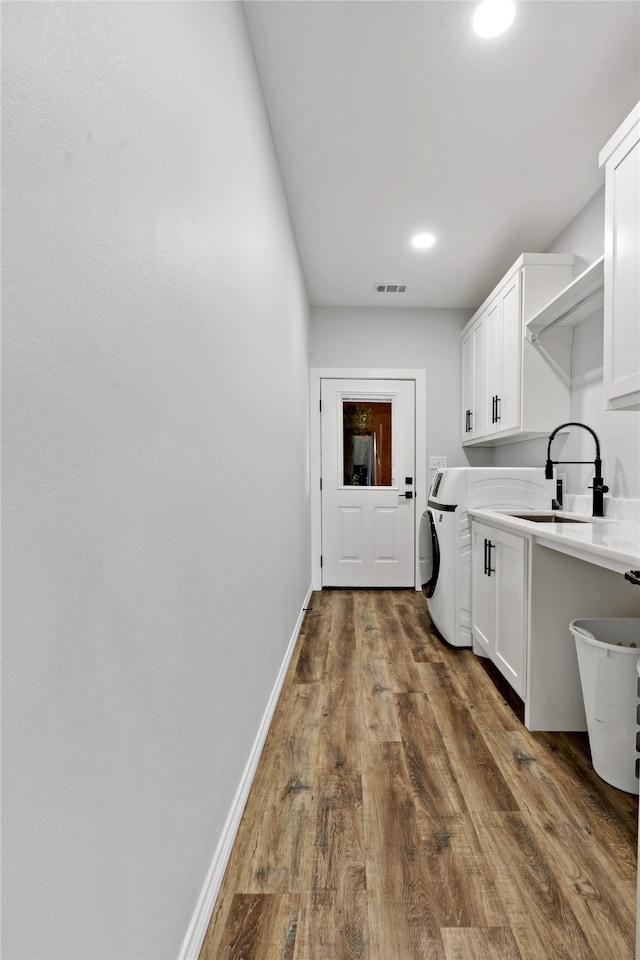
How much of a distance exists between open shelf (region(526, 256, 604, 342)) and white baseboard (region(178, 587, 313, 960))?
237 cm

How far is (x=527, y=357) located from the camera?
294cm

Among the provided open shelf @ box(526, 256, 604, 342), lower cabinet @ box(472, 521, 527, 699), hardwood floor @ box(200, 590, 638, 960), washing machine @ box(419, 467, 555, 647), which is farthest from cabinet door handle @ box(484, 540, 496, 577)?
open shelf @ box(526, 256, 604, 342)

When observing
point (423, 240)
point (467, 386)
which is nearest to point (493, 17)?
point (423, 240)

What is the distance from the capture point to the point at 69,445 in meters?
0.57

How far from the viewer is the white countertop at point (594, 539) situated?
136cm

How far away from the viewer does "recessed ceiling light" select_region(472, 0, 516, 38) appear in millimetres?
1513

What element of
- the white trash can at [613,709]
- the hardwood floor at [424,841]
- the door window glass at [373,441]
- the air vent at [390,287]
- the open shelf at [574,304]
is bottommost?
the hardwood floor at [424,841]

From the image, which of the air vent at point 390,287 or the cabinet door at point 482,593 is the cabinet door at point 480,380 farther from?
the cabinet door at point 482,593

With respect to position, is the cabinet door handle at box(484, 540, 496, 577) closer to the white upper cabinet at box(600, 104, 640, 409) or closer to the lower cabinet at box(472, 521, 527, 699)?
the lower cabinet at box(472, 521, 527, 699)

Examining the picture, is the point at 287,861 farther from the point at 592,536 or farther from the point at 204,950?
the point at 592,536

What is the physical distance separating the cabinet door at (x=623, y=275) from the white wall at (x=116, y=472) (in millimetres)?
1428

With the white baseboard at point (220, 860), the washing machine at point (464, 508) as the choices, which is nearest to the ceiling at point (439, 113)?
the washing machine at point (464, 508)

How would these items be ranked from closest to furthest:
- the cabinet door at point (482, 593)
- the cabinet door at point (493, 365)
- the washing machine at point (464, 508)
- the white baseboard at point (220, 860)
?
the white baseboard at point (220, 860) → the cabinet door at point (482, 593) → the washing machine at point (464, 508) → the cabinet door at point (493, 365)

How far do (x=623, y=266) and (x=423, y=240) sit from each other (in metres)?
1.56
